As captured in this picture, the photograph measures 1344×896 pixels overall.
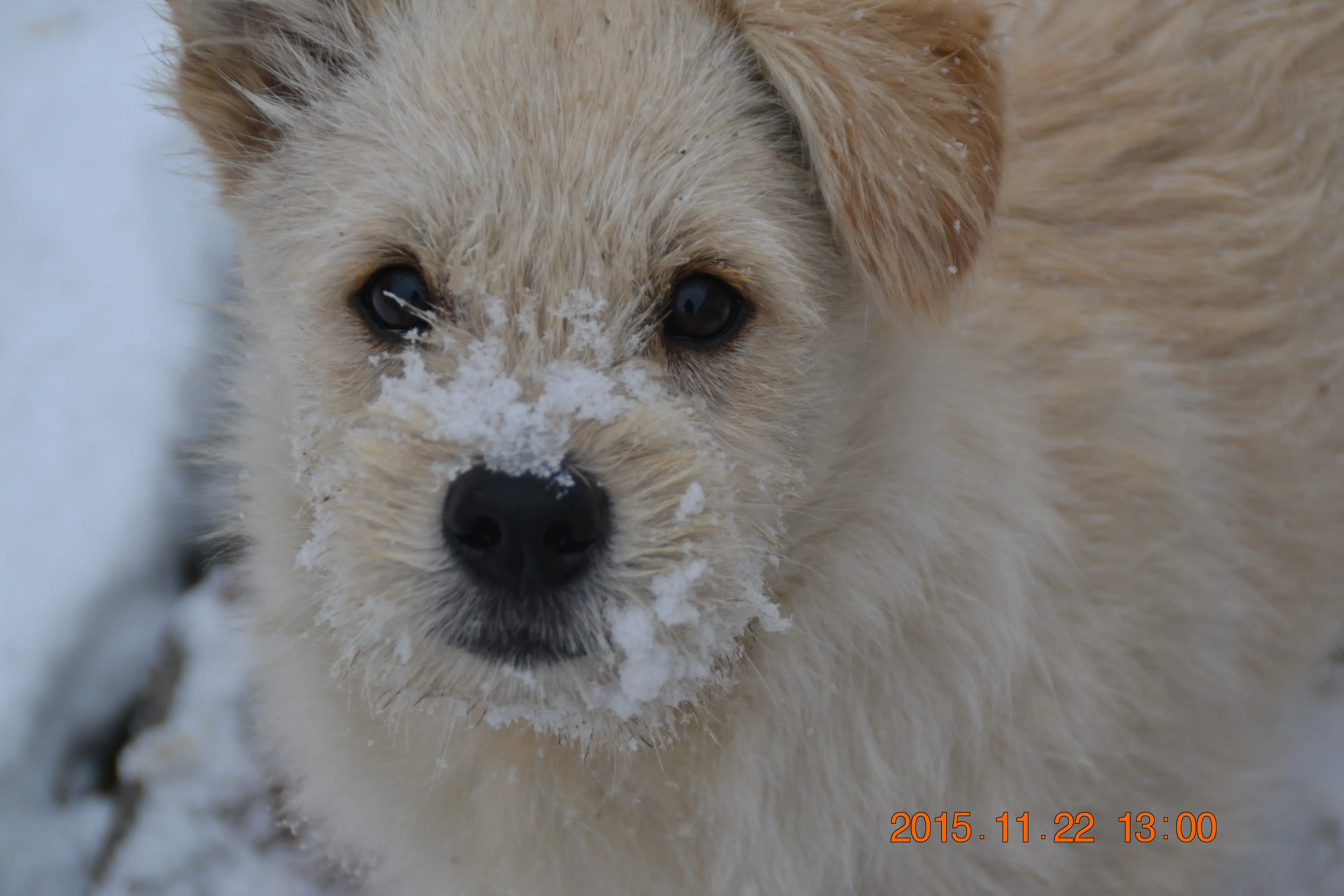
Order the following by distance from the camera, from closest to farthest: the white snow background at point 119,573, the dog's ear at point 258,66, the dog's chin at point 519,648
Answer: the dog's chin at point 519,648
the dog's ear at point 258,66
the white snow background at point 119,573

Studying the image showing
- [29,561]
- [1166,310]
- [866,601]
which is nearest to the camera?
[866,601]

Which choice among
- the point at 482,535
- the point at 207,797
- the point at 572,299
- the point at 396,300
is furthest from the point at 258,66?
the point at 207,797

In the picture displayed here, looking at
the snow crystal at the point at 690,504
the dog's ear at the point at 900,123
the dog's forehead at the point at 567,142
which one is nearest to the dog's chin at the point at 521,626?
the snow crystal at the point at 690,504

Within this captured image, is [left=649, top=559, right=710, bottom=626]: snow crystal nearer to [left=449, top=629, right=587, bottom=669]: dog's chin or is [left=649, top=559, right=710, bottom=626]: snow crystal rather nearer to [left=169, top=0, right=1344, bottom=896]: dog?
[left=169, top=0, right=1344, bottom=896]: dog

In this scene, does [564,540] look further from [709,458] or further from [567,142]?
[567,142]

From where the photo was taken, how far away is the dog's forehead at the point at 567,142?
1.67 metres

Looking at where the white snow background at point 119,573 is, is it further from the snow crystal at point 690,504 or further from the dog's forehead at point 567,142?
the snow crystal at point 690,504

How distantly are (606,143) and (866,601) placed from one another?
3.15 feet

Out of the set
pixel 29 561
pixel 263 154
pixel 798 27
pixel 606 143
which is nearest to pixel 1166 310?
pixel 798 27

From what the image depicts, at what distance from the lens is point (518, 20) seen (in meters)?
1.79

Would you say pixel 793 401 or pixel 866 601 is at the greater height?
pixel 793 401

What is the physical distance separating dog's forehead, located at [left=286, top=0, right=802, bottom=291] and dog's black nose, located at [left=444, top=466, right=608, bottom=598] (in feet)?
1.31

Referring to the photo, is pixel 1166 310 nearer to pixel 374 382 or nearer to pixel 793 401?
pixel 793 401

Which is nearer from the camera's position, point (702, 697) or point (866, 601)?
point (702, 697)
